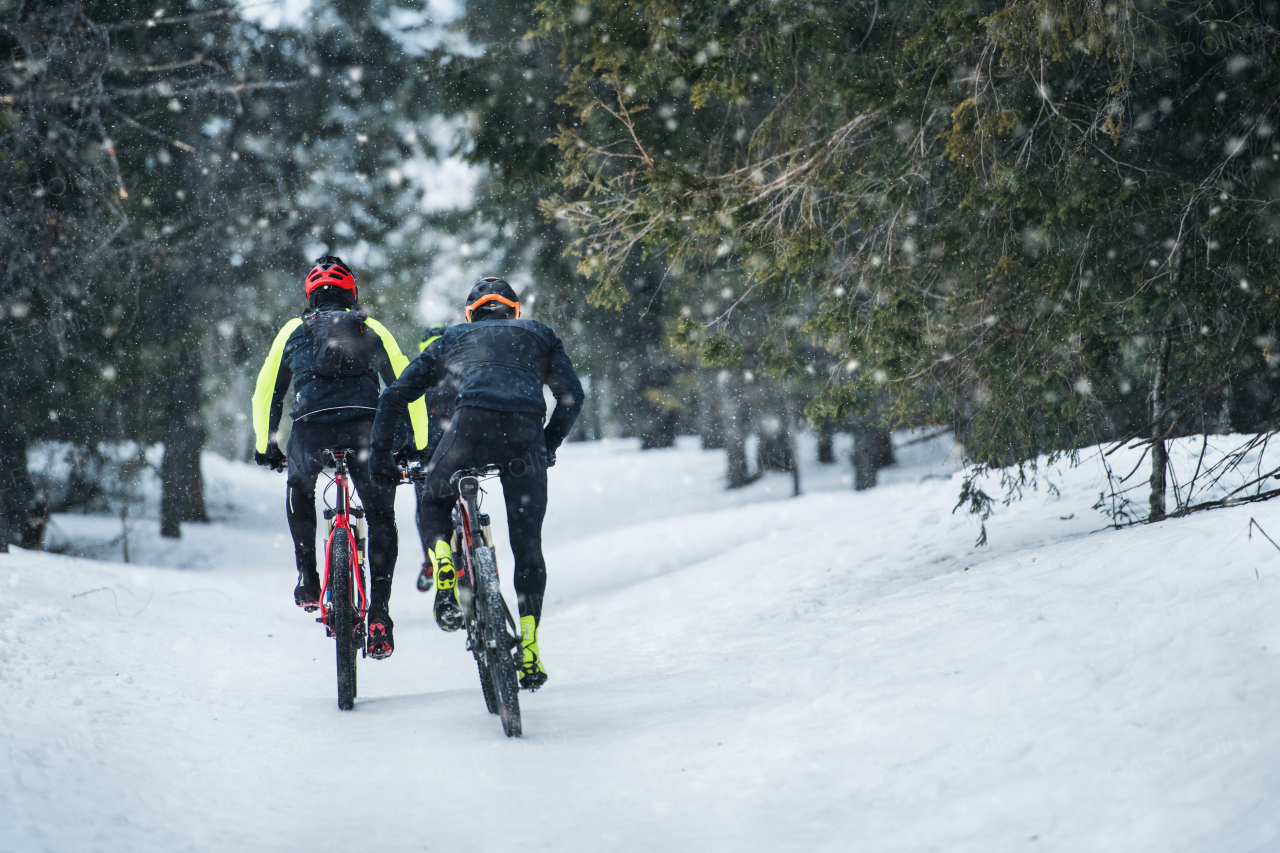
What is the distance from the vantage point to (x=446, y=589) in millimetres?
4395

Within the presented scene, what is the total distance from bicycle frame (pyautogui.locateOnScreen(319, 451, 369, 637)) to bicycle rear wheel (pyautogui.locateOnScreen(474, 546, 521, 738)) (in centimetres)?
102

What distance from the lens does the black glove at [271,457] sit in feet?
16.6

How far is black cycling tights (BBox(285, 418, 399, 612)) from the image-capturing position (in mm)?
4949

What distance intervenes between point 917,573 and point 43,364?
9097mm

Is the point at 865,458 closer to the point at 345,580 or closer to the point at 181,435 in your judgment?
the point at 345,580

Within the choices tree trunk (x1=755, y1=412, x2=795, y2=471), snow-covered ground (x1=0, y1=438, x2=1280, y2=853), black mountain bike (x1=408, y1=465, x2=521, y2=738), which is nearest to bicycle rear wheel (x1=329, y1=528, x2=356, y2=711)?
snow-covered ground (x1=0, y1=438, x2=1280, y2=853)

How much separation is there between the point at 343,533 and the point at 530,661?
1.35 meters

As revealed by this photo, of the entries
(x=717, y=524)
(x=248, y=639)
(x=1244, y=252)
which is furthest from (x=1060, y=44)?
(x=717, y=524)

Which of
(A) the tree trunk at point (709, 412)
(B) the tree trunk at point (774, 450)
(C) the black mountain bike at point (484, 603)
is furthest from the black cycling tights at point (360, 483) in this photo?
(B) the tree trunk at point (774, 450)

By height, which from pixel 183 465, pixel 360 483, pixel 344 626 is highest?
pixel 183 465

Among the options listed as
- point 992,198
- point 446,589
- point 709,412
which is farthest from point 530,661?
point 709,412

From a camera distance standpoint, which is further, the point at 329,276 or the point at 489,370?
the point at 329,276

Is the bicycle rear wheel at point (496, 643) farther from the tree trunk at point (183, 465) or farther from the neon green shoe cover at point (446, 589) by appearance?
the tree trunk at point (183, 465)

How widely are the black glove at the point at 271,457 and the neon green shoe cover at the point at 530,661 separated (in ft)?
6.14
